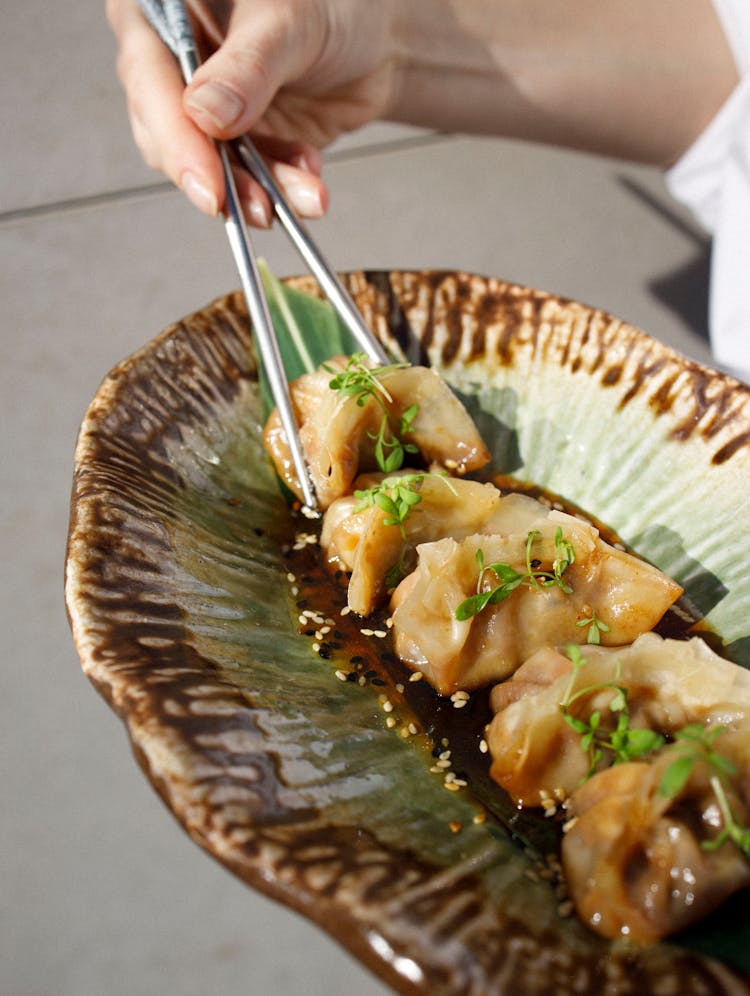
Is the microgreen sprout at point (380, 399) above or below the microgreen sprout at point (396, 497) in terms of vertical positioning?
above

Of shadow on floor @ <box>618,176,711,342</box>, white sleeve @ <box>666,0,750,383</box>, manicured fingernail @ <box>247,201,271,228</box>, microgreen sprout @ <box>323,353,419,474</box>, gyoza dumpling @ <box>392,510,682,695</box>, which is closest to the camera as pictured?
gyoza dumpling @ <box>392,510,682,695</box>

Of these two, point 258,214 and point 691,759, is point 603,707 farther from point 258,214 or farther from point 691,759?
point 258,214

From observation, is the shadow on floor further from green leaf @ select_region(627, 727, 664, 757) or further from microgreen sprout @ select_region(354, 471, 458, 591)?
green leaf @ select_region(627, 727, 664, 757)

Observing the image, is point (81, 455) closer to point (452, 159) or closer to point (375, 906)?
point (375, 906)

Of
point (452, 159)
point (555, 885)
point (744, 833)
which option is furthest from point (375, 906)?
point (452, 159)

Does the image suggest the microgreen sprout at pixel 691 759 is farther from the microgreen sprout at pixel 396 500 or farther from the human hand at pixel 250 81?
the human hand at pixel 250 81

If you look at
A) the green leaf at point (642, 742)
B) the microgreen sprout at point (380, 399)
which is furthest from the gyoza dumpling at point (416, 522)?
the green leaf at point (642, 742)

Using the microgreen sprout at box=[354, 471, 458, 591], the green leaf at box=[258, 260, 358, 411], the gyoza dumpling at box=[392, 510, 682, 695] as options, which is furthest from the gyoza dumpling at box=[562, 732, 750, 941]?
the green leaf at box=[258, 260, 358, 411]
